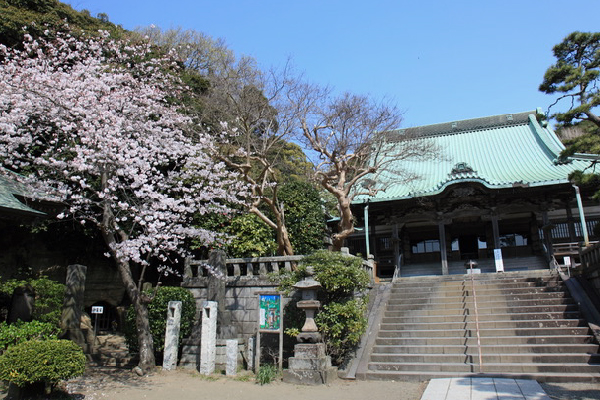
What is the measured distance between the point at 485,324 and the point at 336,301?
410 centimetres

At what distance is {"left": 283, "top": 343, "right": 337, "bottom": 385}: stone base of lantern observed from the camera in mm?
9875

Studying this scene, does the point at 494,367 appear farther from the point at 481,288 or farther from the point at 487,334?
the point at 481,288

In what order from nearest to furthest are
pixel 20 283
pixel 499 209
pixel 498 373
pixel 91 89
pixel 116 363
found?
pixel 498 373, pixel 20 283, pixel 91 89, pixel 116 363, pixel 499 209

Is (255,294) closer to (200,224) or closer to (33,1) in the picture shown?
(200,224)

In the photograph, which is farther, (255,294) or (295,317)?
(255,294)

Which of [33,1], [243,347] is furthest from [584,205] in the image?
[33,1]

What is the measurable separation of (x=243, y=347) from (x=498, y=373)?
21.8ft

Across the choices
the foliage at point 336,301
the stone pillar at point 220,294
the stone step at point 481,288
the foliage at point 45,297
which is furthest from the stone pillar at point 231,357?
the stone step at point 481,288

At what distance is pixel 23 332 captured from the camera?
8773mm

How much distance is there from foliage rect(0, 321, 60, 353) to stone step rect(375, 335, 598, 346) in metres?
8.05

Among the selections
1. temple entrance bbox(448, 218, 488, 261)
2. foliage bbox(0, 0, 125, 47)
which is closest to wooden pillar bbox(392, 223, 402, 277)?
temple entrance bbox(448, 218, 488, 261)

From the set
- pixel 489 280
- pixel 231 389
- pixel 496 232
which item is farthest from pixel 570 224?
pixel 231 389

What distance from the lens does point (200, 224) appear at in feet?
49.1

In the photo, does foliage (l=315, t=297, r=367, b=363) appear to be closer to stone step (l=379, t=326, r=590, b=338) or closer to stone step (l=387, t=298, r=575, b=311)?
stone step (l=379, t=326, r=590, b=338)
